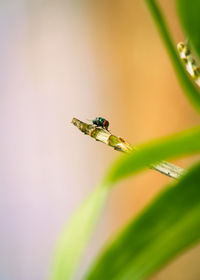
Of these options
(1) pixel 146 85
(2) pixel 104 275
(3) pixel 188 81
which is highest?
(1) pixel 146 85

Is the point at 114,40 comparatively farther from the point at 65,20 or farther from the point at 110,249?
the point at 110,249

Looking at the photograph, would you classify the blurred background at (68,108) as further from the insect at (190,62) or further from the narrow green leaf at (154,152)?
the narrow green leaf at (154,152)

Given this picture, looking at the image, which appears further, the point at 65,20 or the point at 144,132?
the point at 144,132

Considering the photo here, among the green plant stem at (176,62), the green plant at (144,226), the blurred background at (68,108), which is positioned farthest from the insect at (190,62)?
the blurred background at (68,108)

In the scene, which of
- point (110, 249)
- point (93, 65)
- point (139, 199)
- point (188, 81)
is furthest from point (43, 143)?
point (110, 249)

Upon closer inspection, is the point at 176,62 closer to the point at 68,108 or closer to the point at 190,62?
the point at 190,62

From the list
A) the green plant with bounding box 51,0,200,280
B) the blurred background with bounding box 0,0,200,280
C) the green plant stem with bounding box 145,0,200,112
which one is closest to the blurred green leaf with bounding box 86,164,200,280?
the green plant with bounding box 51,0,200,280
